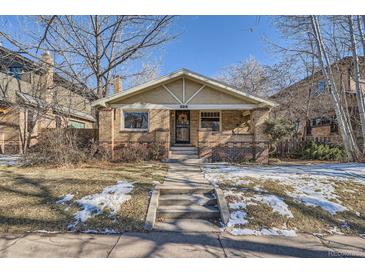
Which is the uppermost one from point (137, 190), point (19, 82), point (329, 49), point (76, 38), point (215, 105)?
point (76, 38)

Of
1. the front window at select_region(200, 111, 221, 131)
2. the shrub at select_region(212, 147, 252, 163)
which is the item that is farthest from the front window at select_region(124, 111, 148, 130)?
the shrub at select_region(212, 147, 252, 163)

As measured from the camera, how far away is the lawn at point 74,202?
380 centimetres

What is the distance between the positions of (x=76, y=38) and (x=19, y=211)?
Result: 39.8 feet

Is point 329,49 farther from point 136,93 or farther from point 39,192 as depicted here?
point 39,192

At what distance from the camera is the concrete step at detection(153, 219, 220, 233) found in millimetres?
3808

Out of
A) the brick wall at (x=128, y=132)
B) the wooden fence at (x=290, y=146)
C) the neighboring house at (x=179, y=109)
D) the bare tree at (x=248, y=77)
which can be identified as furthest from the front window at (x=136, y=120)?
the bare tree at (x=248, y=77)

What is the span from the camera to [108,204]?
4.42m

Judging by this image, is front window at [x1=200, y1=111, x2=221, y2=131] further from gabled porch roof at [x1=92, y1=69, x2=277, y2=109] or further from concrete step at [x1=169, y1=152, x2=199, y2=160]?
concrete step at [x1=169, y1=152, x2=199, y2=160]

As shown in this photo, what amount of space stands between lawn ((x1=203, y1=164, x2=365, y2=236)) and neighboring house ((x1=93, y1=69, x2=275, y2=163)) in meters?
3.52

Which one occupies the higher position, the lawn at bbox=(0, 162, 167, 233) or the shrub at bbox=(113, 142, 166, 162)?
the shrub at bbox=(113, 142, 166, 162)

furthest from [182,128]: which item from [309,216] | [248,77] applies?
[248,77]

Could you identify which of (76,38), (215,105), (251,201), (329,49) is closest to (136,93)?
(215,105)

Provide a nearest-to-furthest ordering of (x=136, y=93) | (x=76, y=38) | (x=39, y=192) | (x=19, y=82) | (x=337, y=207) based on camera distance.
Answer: (x=337, y=207), (x=39, y=192), (x=136, y=93), (x=76, y=38), (x=19, y=82)

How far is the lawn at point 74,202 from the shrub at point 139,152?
122 inches
